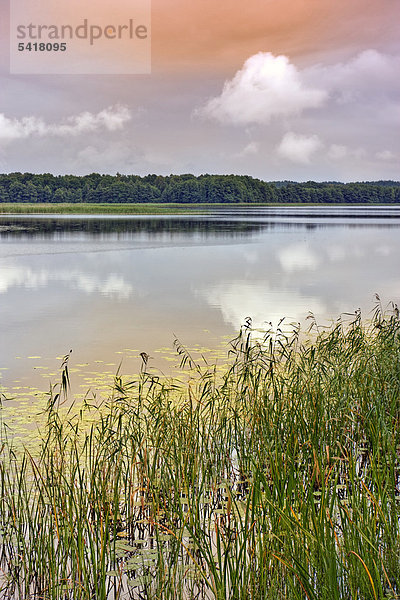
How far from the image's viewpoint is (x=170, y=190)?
133m

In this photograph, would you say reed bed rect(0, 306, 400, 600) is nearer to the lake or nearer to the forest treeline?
the lake

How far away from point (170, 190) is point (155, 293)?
4700 inches

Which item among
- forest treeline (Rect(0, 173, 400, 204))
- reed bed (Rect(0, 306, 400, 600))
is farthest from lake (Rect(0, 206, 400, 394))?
forest treeline (Rect(0, 173, 400, 204))

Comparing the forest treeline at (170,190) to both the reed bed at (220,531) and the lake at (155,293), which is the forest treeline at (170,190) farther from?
the reed bed at (220,531)

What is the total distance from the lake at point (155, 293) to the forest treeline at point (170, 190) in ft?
320

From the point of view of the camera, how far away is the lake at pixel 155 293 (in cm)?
948

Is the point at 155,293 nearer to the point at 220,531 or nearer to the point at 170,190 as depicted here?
the point at 220,531

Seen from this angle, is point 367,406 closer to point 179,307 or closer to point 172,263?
point 179,307

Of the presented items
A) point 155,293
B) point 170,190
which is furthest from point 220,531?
point 170,190

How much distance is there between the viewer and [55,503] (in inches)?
141

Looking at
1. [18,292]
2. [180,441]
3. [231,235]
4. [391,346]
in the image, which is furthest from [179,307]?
[231,235]

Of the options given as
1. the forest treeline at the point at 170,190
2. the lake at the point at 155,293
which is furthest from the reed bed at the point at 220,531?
the forest treeline at the point at 170,190

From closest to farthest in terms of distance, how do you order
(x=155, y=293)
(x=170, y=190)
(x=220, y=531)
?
1. (x=220, y=531)
2. (x=155, y=293)
3. (x=170, y=190)

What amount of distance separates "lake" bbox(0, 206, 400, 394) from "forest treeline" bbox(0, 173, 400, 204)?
320ft
